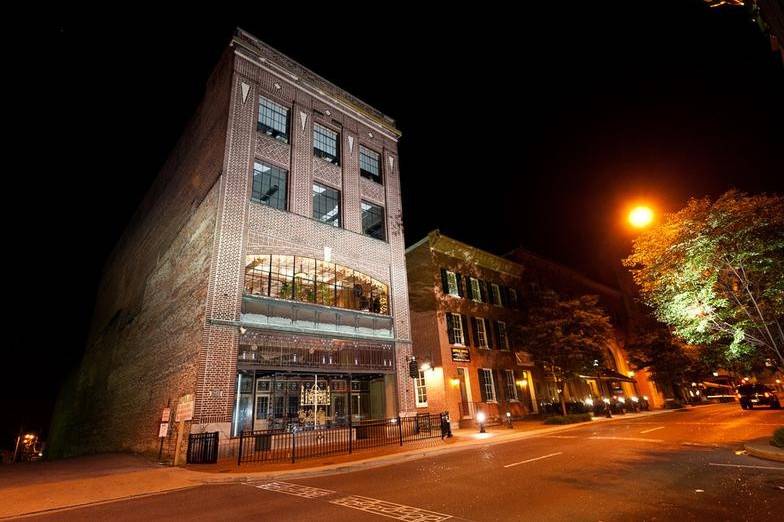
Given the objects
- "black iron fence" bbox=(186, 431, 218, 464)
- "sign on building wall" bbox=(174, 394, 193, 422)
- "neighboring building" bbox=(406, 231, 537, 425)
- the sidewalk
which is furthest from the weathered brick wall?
"neighboring building" bbox=(406, 231, 537, 425)

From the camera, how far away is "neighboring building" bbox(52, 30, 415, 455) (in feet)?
49.0

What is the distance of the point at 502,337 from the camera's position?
29047 mm

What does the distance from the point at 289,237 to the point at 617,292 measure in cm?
4526

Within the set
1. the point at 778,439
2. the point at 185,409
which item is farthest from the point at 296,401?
the point at 778,439

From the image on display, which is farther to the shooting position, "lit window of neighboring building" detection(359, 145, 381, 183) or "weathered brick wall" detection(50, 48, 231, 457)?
"lit window of neighboring building" detection(359, 145, 381, 183)

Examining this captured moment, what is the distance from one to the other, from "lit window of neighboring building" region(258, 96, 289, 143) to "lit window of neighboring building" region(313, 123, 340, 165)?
1.74m

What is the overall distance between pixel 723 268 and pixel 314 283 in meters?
15.4

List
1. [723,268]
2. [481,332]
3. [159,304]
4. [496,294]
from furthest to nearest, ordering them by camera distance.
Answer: [496,294] < [481,332] < [159,304] < [723,268]

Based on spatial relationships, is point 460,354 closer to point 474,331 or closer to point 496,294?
point 474,331

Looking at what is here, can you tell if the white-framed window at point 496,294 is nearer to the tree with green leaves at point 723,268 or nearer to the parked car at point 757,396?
the tree with green leaves at point 723,268

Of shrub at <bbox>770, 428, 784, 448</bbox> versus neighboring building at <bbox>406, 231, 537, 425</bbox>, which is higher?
neighboring building at <bbox>406, 231, 537, 425</bbox>

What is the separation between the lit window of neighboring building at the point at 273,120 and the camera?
19297 millimetres

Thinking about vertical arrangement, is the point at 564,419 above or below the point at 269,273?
below

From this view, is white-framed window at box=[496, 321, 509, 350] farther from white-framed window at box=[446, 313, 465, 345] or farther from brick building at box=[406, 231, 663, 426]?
white-framed window at box=[446, 313, 465, 345]
